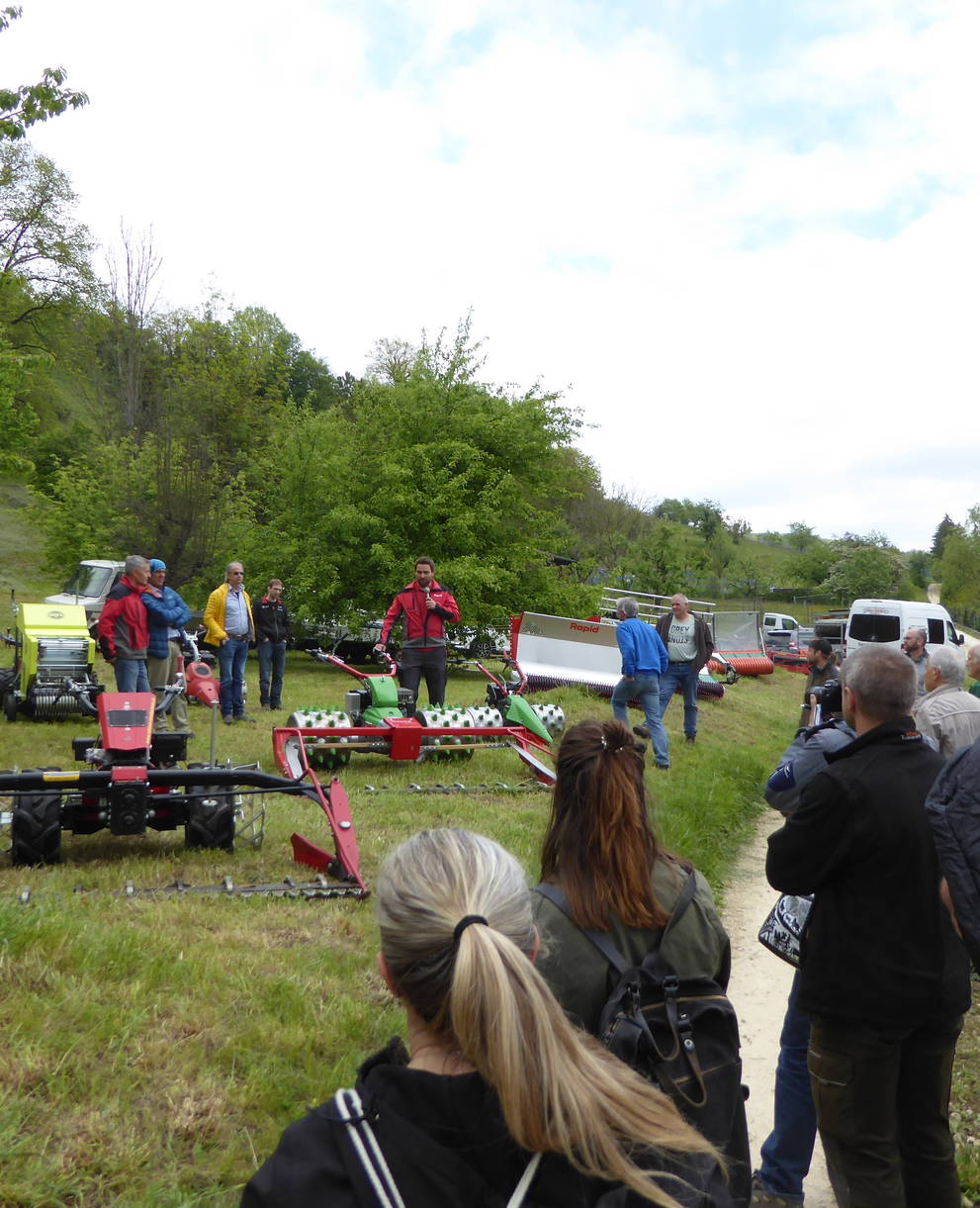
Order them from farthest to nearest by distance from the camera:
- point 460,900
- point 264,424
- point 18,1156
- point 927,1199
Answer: point 264,424
point 927,1199
point 18,1156
point 460,900

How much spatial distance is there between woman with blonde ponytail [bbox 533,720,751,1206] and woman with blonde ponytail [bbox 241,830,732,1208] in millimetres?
619

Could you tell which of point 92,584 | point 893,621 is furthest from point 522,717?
point 893,621

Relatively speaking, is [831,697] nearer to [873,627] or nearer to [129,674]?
[129,674]

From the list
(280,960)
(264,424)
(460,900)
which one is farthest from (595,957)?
(264,424)

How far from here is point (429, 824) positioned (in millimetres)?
7094

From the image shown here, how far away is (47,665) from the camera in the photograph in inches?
446

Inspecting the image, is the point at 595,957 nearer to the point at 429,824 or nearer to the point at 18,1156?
the point at 18,1156

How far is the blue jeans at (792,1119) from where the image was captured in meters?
3.22

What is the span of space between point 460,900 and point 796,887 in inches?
63.7

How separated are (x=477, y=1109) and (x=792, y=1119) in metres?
2.36

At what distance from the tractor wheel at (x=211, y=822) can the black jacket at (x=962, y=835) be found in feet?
14.7

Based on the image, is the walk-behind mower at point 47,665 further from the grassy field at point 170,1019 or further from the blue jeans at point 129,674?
the grassy field at point 170,1019

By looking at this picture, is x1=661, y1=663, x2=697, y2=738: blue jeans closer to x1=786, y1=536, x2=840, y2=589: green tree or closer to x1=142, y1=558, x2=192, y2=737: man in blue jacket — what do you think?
x1=142, y1=558, x2=192, y2=737: man in blue jacket

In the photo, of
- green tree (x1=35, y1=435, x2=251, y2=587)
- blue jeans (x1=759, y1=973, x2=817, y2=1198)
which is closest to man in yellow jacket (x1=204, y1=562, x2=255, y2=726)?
green tree (x1=35, y1=435, x2=251, y2=587)
